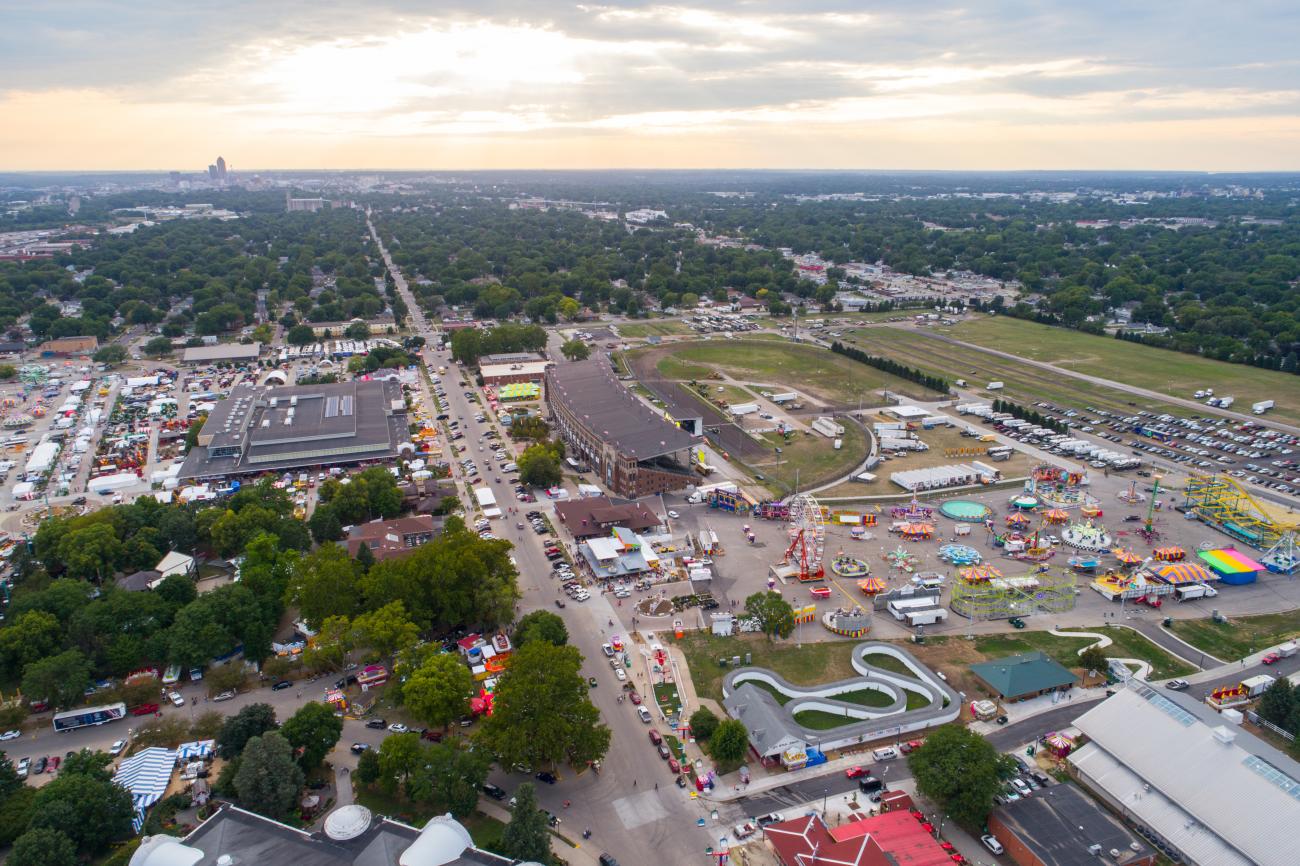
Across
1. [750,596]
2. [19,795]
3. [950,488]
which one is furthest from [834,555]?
[19,795]

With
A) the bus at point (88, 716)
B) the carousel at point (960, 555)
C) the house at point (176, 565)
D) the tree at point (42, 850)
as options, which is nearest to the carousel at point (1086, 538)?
the carousel at point (960, 555)

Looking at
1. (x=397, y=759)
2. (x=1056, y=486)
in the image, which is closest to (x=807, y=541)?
(x=1056, y=486)

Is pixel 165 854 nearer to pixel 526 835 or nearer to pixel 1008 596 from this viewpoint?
pixel 526 835

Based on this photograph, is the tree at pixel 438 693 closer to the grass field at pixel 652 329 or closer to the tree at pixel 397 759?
the tree at pixel 397 759

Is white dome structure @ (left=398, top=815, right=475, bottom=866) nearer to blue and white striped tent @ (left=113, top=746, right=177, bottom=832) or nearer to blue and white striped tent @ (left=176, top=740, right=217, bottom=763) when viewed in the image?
blue and white striped tent @ (left=113, top=746, right=177, bottom=832)

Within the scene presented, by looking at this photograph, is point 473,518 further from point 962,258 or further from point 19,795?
point 962,258
